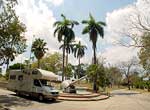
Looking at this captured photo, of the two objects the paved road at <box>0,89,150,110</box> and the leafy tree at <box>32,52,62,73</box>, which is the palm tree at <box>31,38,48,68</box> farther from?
the paved road at <box>0,89,150,110</box>

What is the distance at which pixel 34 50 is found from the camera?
72438 mm

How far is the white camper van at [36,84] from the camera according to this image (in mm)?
29297

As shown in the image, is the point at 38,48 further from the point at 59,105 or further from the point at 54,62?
the point at 59,105

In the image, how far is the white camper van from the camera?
29.3m

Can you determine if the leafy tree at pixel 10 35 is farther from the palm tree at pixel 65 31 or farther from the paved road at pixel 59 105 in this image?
the palm tree at pixel 65 31

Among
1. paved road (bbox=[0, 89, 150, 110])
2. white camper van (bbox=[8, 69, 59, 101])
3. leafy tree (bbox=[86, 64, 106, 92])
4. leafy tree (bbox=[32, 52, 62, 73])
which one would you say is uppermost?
leafy tree (bbox=[32, 52, 62, 73])

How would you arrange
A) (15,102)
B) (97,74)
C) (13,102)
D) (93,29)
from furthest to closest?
(93,29), (97,74), (15,102), (13,102)

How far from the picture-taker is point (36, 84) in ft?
99.0

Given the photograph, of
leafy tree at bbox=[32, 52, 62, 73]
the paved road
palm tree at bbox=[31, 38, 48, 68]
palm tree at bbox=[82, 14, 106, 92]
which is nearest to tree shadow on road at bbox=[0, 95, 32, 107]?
the paved road

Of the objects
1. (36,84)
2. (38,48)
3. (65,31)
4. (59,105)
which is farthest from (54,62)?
(59,105)

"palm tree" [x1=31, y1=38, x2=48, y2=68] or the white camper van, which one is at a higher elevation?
"palm tree" [x1=31, y1=38, x2=48, y2=68]

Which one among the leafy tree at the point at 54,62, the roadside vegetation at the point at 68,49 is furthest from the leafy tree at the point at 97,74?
the leafy tree at the point at 54,62

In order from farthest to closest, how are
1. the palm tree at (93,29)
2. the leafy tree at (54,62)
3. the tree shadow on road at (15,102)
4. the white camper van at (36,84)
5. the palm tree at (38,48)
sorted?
the leafy tree at (54,62) → the palm tree at (38,48) → the palm tree at (93,29) → the white camper van at (36,84) → the tree shadow on road at (15,102)

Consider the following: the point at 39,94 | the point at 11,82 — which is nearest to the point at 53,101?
the point at 39,94
